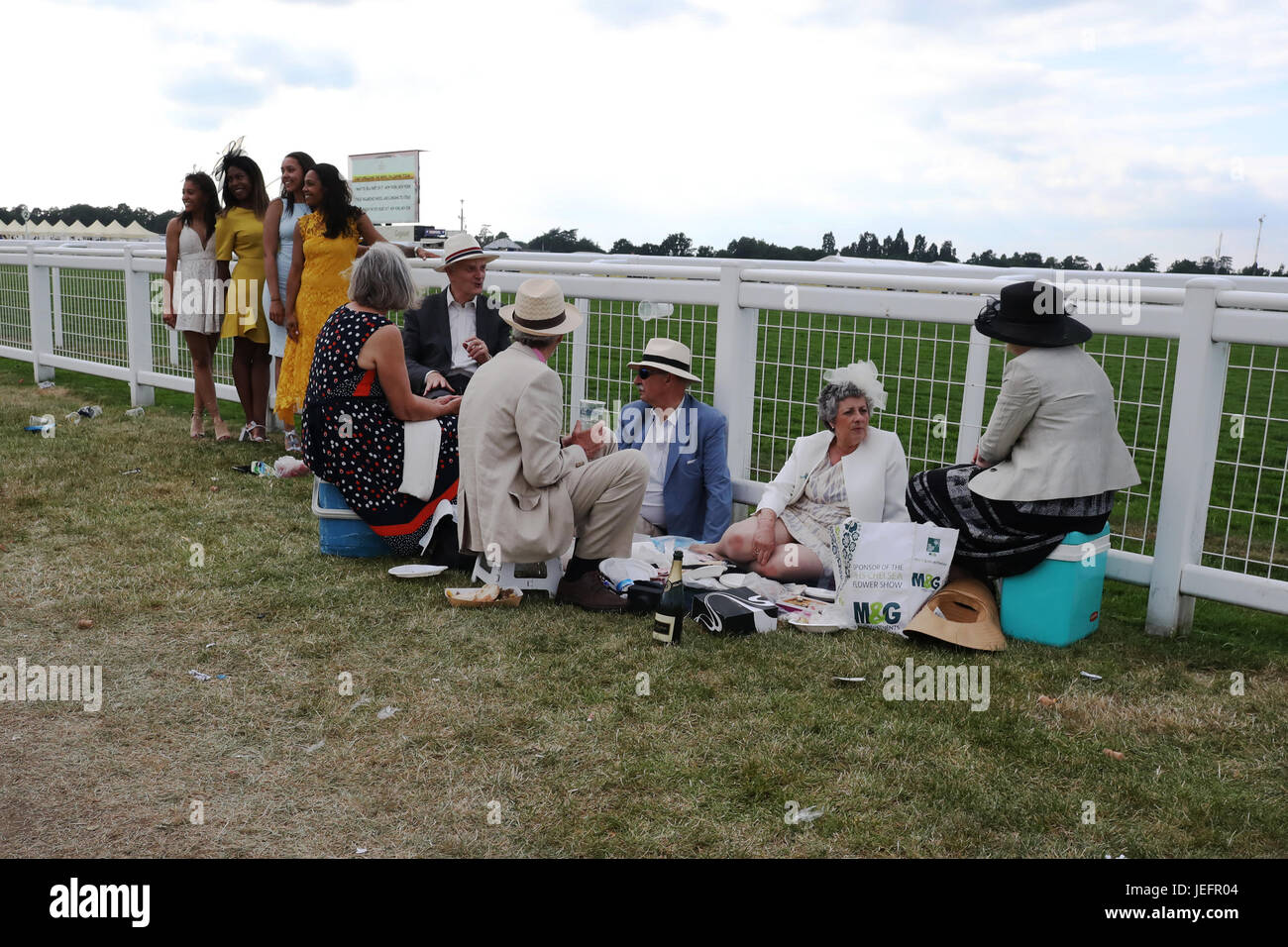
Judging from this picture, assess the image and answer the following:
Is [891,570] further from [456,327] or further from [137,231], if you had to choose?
[137,231]

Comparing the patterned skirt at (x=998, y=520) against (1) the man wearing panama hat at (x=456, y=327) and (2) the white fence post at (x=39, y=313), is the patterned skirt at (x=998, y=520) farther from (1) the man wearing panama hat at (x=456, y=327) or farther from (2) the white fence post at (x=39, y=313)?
(2) the white fence post at (x=39, y=313)

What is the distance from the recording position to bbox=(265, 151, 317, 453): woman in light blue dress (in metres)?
8.04

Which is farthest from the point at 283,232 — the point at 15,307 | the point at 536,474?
the point at 15,307

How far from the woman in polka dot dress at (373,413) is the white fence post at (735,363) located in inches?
59.5

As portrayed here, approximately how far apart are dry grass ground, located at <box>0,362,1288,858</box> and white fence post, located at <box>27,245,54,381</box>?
27.2 feet

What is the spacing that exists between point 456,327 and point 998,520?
11.1ft

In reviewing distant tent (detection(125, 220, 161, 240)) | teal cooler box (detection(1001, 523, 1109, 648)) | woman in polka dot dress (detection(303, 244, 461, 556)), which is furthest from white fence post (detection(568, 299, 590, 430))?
distant tent (detection(125, 220, 161, 240))

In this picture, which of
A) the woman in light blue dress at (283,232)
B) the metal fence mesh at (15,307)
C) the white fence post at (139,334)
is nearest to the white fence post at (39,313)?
the metal fence mesh at (15,307)

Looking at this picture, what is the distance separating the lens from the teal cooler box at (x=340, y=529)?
600 cm

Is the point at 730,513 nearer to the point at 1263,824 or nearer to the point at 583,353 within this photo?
the point at 583,353

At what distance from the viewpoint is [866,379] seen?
532 centimetres

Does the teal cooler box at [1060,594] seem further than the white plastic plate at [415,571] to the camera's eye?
No

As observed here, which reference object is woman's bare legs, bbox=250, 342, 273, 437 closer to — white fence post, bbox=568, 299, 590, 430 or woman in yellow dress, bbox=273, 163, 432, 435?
woman in yellow dress, bbox=273, 163, 432, 435
